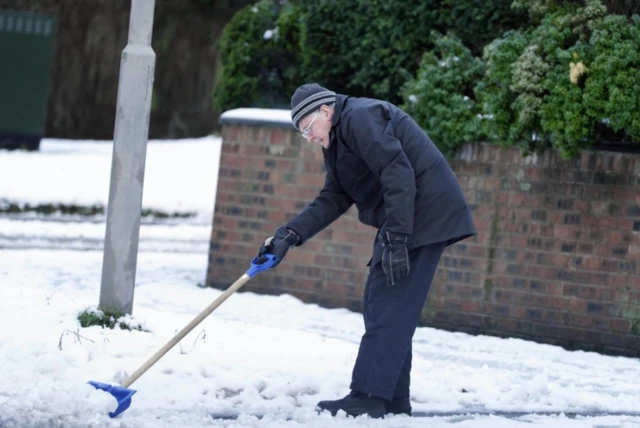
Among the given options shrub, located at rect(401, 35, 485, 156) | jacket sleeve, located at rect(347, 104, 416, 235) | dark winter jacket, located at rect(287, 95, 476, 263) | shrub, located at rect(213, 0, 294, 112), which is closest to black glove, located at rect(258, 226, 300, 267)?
dark winter jacket, located at rect(287, 95, 476, 263)

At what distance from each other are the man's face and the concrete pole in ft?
4.39

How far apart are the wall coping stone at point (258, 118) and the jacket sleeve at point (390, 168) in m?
3.92

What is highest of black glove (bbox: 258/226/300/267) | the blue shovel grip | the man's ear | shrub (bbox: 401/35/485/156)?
shrub (bbox: 401/35/485/156)

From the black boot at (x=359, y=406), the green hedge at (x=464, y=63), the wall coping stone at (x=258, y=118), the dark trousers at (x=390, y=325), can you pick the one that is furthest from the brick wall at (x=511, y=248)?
the black boot at (x=359, y=406)

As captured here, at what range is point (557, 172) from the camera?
8227mm

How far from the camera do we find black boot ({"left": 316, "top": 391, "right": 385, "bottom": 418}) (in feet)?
17.7

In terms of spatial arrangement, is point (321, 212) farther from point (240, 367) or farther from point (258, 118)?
point (258, 118)

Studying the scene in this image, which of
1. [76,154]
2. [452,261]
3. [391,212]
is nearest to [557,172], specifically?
[452,261]

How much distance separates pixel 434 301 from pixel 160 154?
1061 cm

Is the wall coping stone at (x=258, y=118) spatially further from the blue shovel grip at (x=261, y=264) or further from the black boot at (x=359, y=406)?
the black boot at (x=359, y=406)

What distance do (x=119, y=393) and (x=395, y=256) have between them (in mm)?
1450

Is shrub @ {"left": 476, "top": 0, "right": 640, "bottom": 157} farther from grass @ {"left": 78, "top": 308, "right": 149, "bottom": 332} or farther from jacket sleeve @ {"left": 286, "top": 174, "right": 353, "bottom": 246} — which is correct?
grass @ {"left": 78, "top": 308, "right": 149, "bottom": 332}

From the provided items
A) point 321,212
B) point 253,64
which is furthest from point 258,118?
point 321,212

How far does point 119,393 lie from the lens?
16.9 ft
